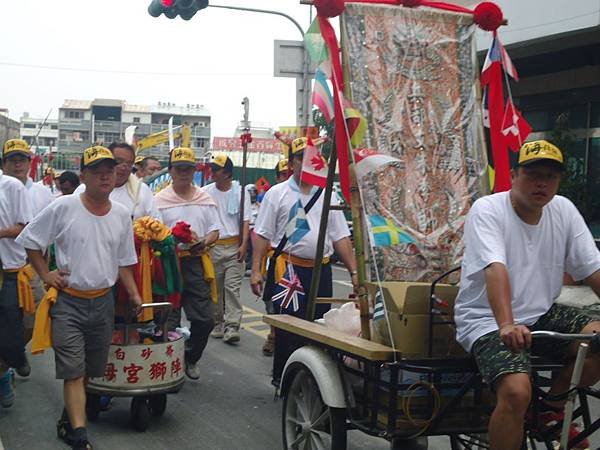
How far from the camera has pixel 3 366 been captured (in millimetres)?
5930

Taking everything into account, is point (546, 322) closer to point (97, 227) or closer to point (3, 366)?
point (97, 227)

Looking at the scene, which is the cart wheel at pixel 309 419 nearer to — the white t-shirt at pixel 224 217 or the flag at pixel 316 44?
the flag at pixel 316 44

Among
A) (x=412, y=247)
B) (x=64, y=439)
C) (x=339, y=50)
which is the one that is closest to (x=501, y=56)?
(x=339, y=50)

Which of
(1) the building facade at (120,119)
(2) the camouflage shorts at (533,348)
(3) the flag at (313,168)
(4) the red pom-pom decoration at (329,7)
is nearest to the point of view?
(2) the camouflage shorts at (533,348)

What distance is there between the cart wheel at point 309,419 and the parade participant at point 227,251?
4.48 metres

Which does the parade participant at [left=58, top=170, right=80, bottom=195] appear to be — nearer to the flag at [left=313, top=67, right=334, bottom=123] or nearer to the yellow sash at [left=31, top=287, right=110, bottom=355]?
the yellow sash at [left=31, top=287, right=110, bottom=355]

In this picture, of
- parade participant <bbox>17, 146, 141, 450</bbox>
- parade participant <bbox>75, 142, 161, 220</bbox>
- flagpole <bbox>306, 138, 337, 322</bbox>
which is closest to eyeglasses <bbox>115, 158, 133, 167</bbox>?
parade participant <bbox>75, 142, 161, 220</bbox>

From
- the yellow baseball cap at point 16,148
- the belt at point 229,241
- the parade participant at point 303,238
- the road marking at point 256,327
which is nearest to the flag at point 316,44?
the parade participant at point 303,238

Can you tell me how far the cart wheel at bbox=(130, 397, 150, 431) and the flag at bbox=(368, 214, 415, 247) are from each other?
2.22 meters

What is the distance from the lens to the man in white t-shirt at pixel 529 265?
364 centimetres

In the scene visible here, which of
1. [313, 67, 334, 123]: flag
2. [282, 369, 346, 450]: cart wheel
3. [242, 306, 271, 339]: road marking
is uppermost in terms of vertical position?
[313, 67, 334, 123]: flag

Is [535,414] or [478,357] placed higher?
[478,357]

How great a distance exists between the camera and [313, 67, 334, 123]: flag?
15.1 feet

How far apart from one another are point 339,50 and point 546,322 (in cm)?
189
